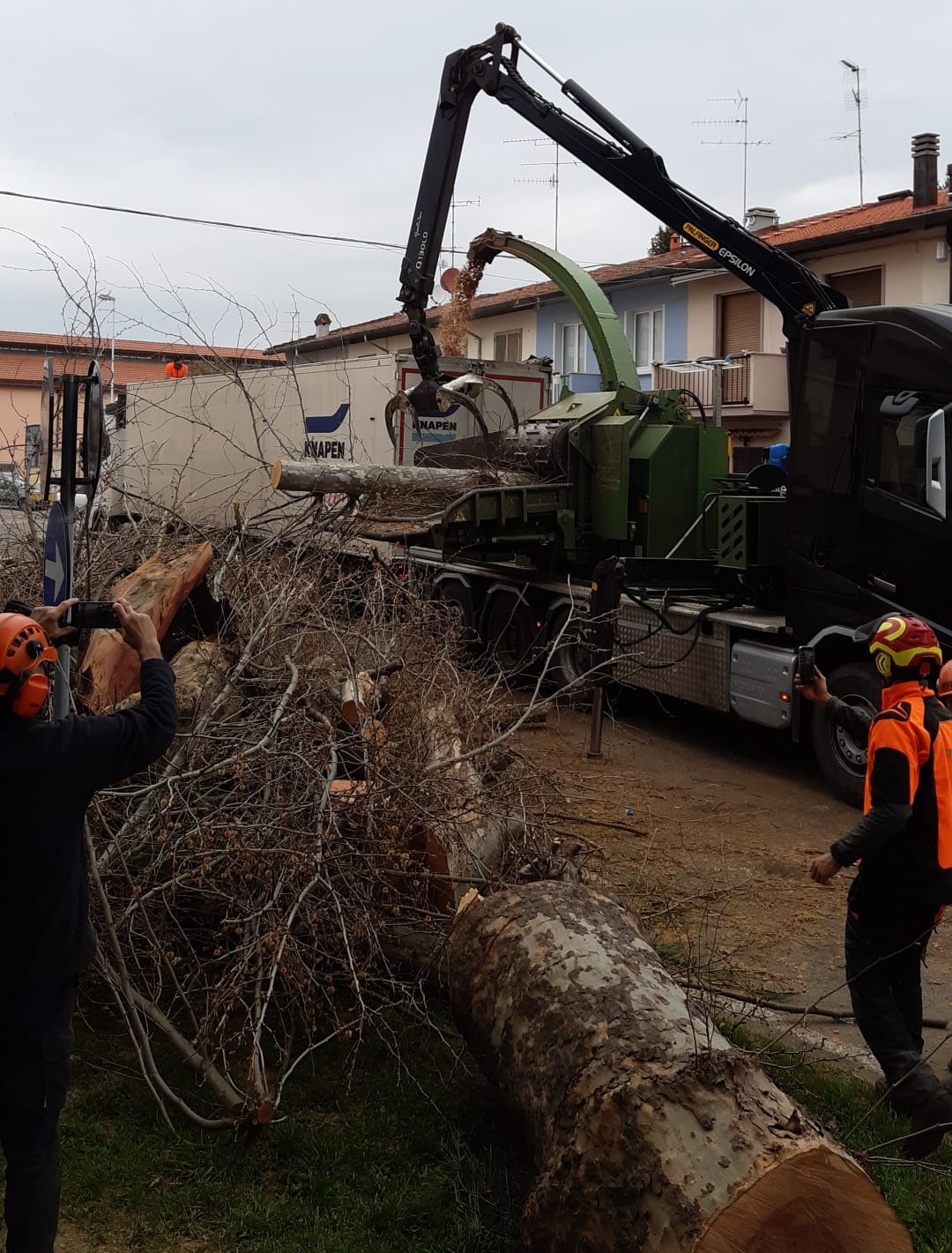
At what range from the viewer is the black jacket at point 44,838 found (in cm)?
296

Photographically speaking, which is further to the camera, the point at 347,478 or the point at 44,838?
the point at 347,478

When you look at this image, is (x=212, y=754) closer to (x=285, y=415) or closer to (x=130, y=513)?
(x=130, y=513)

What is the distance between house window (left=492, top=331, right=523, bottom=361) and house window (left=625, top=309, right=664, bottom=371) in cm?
354

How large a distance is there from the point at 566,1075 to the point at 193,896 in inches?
73.0

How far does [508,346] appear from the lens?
31516 millimetres

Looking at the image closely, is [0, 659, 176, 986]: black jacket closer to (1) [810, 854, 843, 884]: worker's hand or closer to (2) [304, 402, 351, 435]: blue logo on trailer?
(1) [810, 854, 843, 884]: worker's hand

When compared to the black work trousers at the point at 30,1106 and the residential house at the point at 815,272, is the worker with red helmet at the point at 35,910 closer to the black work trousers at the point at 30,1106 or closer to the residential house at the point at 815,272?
the black work trousers at the point at 30,1106

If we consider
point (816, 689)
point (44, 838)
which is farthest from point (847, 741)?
point (44, 838)

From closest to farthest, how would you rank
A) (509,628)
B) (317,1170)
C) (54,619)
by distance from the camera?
(54,619) < (317,1170) < (509,628)

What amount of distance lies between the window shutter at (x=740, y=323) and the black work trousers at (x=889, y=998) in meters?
22.4

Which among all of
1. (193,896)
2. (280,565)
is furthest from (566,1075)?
(280,565)

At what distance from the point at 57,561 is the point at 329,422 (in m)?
13.5

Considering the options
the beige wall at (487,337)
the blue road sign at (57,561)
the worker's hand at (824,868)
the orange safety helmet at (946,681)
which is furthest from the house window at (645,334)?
the blue road sign at (57,561)

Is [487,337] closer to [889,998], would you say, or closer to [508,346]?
[508,346]
